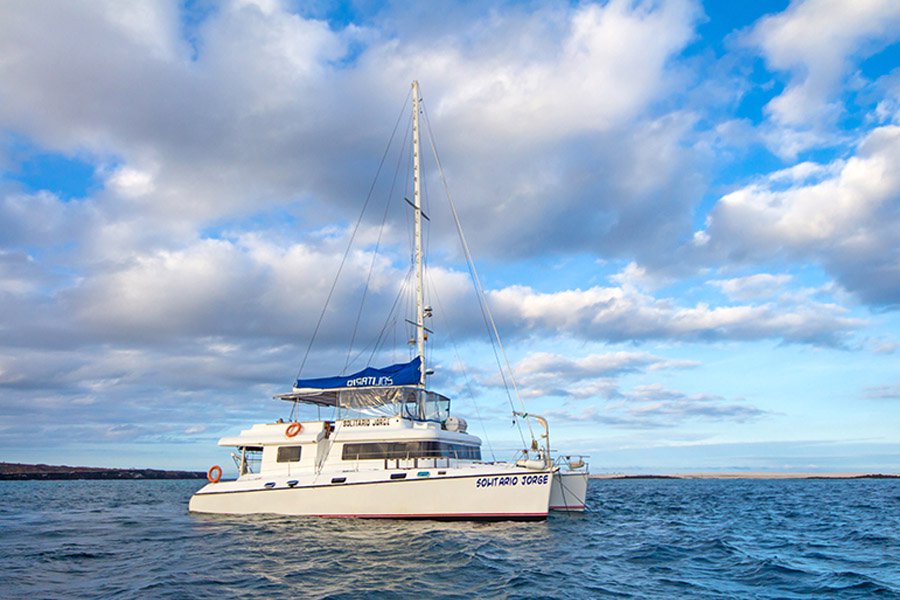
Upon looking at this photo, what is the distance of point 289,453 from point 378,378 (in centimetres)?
436

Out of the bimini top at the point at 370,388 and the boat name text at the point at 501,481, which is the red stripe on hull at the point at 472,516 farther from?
the bimini top at the point at 370,388

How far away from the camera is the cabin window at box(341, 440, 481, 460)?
21891 millimetres

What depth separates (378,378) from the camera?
24156mm

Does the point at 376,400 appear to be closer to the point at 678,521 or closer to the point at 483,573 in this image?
the point at 483,573

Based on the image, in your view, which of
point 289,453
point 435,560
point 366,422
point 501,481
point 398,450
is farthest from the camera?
point 289,453

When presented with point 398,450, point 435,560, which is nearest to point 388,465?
point 398,450

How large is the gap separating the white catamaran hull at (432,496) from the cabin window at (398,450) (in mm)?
1228

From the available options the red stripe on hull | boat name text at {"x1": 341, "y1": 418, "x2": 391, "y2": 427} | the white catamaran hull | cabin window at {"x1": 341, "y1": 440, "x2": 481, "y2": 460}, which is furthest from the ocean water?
boat name text at {"x1": 341, "y1": 418, "x2": 391, "y2": 427}

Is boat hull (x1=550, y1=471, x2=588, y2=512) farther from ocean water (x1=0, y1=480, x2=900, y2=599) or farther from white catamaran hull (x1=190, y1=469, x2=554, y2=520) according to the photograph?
white catamaran hull (x1=190, y1=469, x2=554, y2=520)

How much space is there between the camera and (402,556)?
1506 centimetres

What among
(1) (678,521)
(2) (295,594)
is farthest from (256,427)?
(1) (678,521)

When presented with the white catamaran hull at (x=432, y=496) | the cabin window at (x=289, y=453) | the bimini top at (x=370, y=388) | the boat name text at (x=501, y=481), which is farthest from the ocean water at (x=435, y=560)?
the bimini top at (x=370, y=388)

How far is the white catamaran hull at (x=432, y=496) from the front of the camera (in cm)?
2000

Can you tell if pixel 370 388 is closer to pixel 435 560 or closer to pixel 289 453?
pixel 289 453
